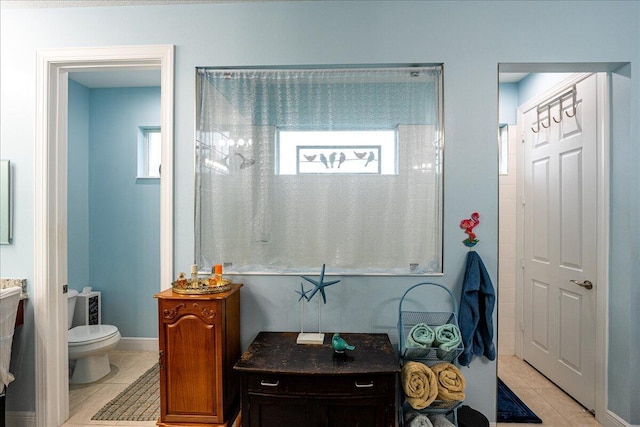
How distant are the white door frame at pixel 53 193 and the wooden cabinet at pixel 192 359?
38cm

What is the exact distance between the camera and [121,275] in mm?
3541

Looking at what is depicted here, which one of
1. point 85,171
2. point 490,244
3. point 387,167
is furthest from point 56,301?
point 490,244

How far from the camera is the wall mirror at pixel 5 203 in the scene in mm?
2240

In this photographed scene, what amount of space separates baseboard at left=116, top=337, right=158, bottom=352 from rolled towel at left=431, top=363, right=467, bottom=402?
2.85 m

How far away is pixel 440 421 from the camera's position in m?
1.86

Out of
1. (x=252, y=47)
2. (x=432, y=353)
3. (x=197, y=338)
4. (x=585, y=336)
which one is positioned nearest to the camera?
(x=197, y=338)

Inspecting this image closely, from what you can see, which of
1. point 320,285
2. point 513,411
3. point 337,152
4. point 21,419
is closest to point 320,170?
point 337,152

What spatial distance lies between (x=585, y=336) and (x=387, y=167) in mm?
1884

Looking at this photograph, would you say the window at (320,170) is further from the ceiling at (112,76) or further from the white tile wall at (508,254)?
the white tile wall at (508,254)

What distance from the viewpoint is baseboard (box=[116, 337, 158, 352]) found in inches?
139

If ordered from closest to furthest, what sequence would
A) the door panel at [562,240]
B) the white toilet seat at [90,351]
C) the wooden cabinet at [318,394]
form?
the wooden cabinet at [318,394]
the door panel at [562,240]
the white toilet seat at [90,351]

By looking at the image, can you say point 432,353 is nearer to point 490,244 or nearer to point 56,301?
point 490,244

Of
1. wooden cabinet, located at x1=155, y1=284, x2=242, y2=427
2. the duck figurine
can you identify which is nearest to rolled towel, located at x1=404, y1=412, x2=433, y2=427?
the duck figurine

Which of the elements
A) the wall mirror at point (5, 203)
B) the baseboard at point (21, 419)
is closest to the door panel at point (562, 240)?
the baseboard at point (21, 419)
